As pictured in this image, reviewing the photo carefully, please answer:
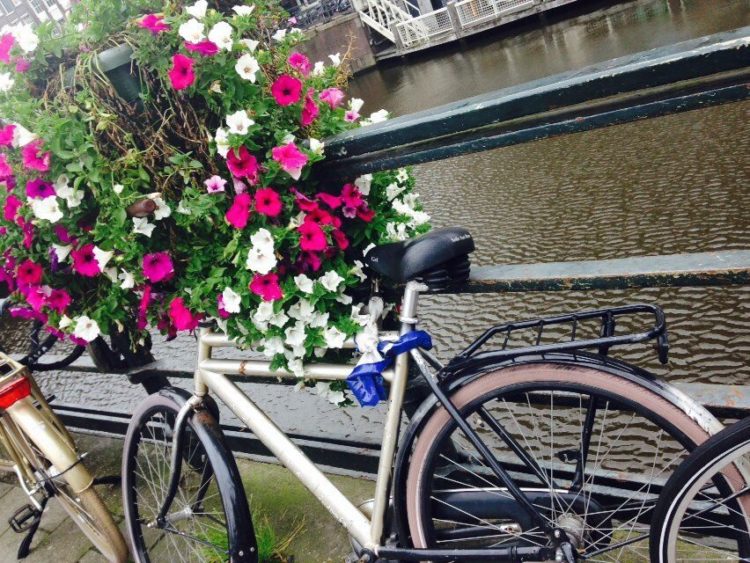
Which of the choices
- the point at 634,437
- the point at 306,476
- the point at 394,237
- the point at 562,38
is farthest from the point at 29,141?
the point at 562,38

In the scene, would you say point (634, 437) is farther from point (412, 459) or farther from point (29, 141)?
point (29, 141)

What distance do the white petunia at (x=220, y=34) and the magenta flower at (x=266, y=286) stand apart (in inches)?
25.1

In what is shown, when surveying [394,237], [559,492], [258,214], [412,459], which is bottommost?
[559,492]

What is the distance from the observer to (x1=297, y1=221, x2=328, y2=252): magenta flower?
5.58ft

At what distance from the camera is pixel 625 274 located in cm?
146

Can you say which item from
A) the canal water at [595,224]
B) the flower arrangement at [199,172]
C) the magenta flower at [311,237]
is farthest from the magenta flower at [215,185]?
the canal water at [595,224]

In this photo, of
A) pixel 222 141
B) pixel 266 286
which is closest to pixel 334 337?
pixel 266 286

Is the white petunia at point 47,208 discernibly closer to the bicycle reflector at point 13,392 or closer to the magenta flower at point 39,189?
the magenta flower at point 39,189

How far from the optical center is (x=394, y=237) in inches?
76.6

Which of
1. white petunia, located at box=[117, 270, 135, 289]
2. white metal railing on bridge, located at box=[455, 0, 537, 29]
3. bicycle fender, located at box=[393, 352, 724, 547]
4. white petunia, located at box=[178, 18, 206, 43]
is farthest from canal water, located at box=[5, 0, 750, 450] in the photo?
white metal railing on bridge, located at box=[455, 0, 537, 29]

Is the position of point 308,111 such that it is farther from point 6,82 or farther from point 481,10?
point 481,10

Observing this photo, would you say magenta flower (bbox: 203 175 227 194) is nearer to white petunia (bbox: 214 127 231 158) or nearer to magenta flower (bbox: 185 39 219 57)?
white petunia (bbox: 214 127 231 158)

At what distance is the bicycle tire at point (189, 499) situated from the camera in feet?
6.22

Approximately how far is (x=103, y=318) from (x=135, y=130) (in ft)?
2.24
